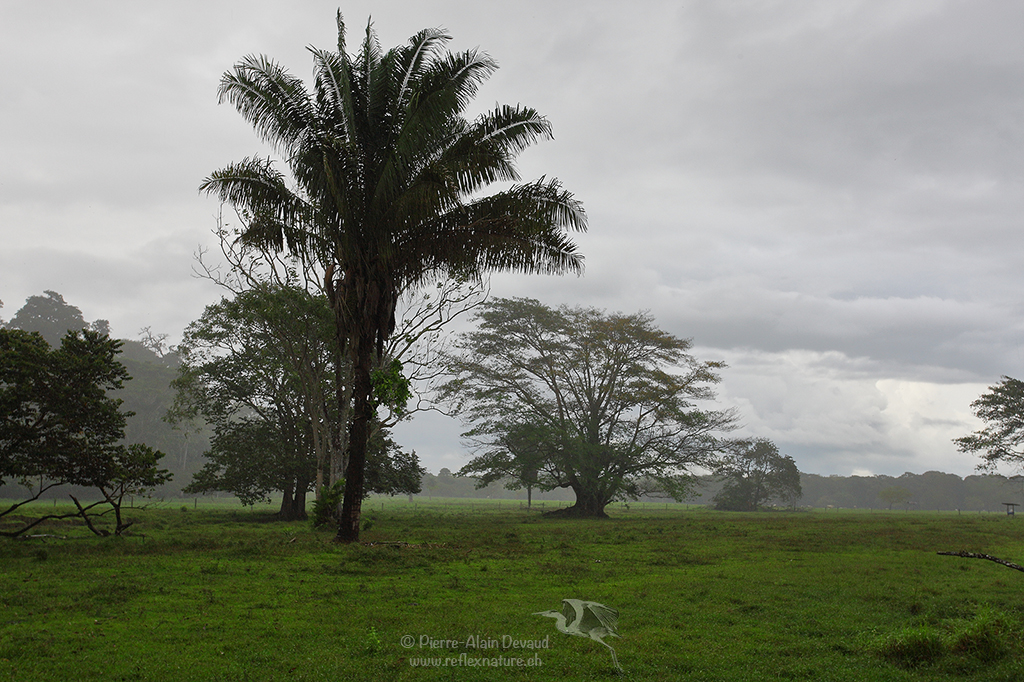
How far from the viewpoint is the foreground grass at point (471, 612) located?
6.79 m

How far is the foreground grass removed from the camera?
6785 millimetres

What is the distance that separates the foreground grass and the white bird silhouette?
0.26 meters

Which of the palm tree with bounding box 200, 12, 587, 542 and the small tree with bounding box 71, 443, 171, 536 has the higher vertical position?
the palm tree with bounding box 200, 12, 587, 542

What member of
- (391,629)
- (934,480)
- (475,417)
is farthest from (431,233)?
(934,480)

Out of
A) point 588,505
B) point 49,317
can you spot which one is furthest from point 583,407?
point 49,317

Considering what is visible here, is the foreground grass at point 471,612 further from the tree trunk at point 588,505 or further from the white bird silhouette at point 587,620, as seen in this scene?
the tree trunk at point 588,505

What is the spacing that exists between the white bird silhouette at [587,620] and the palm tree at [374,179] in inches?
372

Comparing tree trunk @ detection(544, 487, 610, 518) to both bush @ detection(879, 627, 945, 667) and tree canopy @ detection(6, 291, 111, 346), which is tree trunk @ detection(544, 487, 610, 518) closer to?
bush @ detection(879, 627, 945, 667)

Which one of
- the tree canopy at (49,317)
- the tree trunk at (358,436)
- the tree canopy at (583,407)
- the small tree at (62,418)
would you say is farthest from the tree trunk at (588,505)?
the tree canopy at (49,317)

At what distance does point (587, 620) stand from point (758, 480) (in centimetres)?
7389

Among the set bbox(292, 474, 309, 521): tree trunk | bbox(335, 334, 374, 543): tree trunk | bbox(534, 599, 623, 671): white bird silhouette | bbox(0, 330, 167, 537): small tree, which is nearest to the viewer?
bbox(534, 599, 623, 671): white bird silhouette

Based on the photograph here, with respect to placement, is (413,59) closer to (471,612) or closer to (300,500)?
(471,612)

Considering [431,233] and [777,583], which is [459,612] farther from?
[431,233]

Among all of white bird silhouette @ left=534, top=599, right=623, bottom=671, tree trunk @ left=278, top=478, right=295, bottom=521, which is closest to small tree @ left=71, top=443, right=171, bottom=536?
white bird silhouette @ left=534, top=599, right=623, bottom=671
